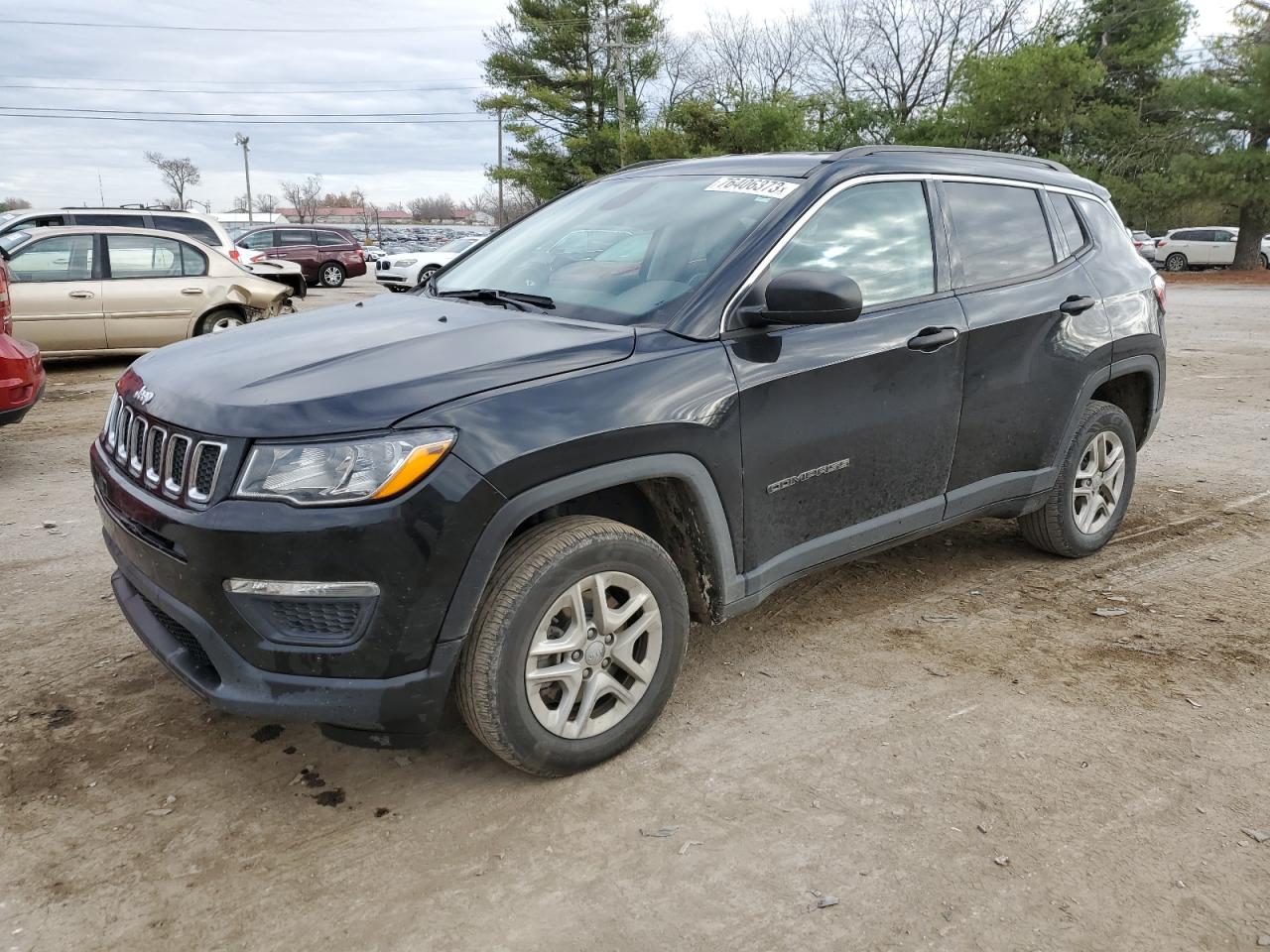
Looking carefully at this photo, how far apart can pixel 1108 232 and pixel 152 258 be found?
9.65 meters

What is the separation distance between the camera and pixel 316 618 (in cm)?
250

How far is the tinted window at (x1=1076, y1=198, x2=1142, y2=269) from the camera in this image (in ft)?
14.9

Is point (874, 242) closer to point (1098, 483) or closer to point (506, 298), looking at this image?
point (506, 298)

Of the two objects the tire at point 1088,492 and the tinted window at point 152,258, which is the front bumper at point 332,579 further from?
the tinted window at point 152,258

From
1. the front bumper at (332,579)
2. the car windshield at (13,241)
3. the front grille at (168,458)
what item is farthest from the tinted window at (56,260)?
the front bumper at (332,579)

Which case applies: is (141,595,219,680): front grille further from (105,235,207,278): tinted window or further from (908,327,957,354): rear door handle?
(105,235,207,278): tinted window

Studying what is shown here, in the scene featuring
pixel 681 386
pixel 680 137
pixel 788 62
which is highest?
pixel 788 62

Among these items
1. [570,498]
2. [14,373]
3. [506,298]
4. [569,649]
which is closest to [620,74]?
[14,373]

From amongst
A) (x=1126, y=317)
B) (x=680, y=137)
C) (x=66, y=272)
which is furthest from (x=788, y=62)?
(x=1126, y=317)

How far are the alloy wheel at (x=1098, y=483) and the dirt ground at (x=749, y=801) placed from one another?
1.43 feet

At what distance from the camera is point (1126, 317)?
451 cm

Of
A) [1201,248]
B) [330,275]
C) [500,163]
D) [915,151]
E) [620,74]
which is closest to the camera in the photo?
[915,151]

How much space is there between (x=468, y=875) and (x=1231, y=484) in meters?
5.39

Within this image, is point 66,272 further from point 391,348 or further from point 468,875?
point 468,875
